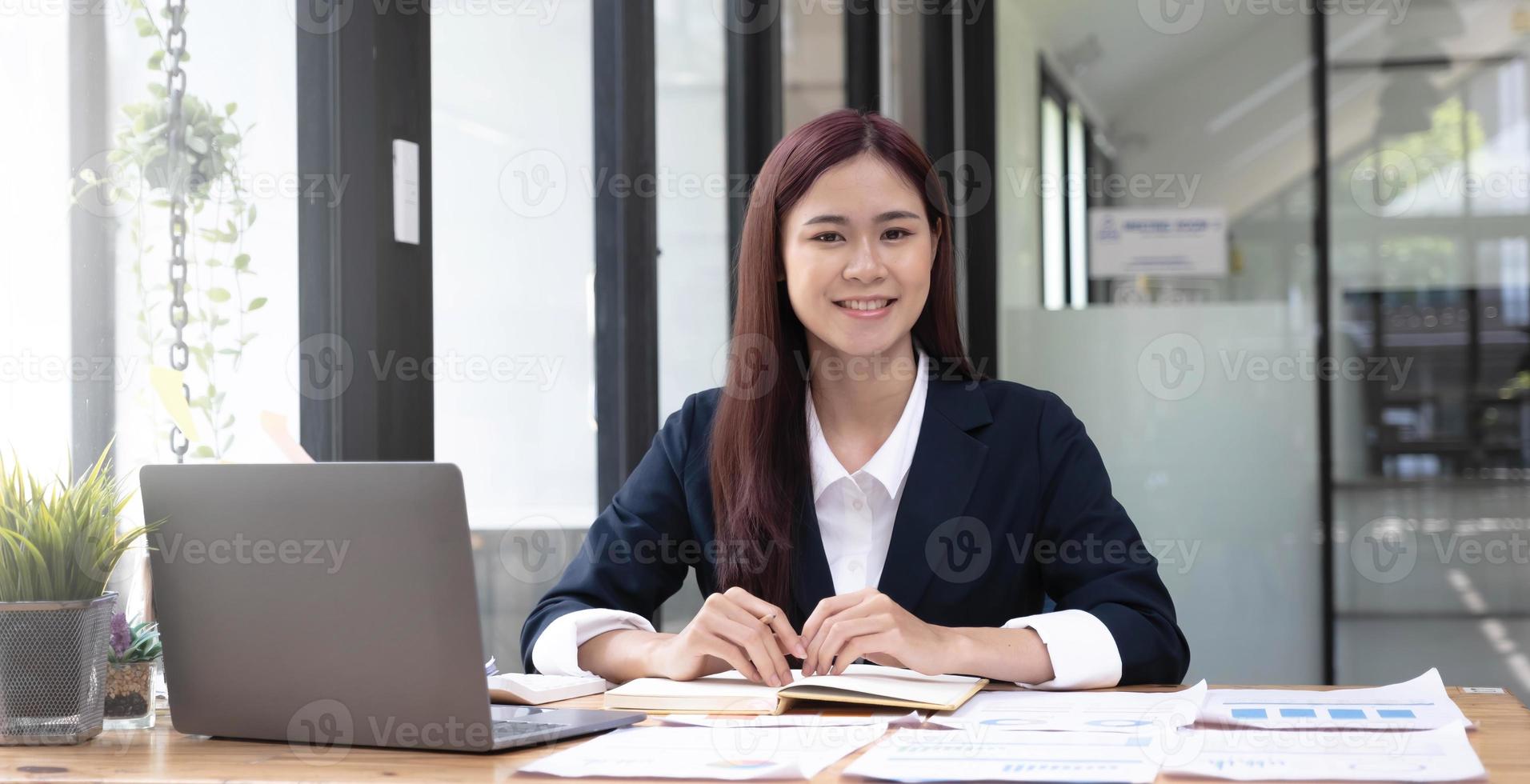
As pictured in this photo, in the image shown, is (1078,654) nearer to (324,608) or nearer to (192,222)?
(324,608)

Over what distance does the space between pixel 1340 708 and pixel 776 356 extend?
0.93 m

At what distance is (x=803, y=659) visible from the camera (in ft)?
4.62

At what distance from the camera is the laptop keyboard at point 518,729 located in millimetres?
1165

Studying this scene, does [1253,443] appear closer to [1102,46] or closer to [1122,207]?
[1122,207]

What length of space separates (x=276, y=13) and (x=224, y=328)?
1.32ft
